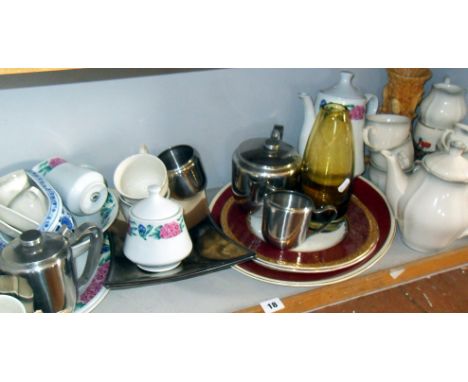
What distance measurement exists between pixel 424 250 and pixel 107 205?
1.83 ft

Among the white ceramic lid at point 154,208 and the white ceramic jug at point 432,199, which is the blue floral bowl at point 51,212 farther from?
the white ceramic jug at point 432,199

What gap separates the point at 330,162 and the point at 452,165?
201 millimetres

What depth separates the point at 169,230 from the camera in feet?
1.97

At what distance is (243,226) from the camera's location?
770mm

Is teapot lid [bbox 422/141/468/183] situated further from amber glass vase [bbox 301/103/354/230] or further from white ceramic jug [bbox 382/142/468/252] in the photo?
amber glass vase [bbox 301/103/354/230]

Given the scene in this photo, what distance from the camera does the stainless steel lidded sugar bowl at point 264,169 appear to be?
72 centimetres

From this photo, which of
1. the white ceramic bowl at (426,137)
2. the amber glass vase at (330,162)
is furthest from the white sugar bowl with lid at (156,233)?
the white ceramic bowl at (426,137)

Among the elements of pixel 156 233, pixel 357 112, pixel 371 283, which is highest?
pixel 357 112

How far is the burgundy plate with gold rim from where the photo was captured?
67cm

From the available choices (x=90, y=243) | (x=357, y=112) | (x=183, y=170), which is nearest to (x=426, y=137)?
(x=357, y=112)

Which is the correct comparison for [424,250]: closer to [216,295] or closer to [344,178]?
[344,178]

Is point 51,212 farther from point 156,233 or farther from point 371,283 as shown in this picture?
point 371,283

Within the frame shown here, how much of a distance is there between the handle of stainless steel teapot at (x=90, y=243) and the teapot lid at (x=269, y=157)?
27cm

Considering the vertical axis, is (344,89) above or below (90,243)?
above
